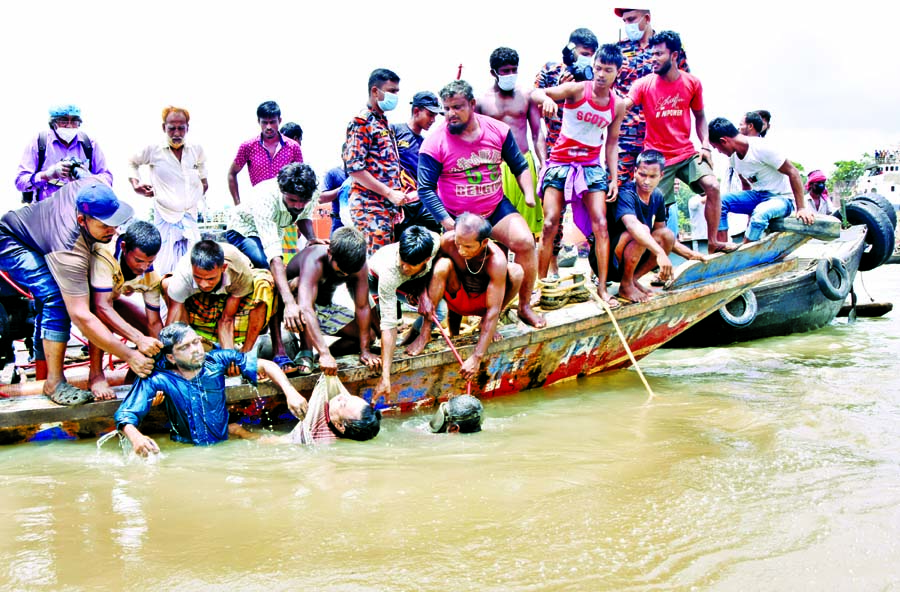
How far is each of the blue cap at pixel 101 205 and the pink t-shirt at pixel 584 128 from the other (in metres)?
3.41

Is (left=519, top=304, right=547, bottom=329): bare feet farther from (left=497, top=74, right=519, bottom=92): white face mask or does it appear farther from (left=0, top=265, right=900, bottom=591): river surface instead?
(left=497, top=74, right=519, bottom=92): white face mask

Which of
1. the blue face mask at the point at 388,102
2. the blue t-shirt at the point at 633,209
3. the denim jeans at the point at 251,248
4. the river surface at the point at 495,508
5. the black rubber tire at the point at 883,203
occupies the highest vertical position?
the blue face mask at the point at 388,102

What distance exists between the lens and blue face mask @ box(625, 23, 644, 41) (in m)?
7.07

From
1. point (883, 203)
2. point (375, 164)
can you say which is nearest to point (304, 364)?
point (375, 164)

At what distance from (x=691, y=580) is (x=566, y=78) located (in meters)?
4.72

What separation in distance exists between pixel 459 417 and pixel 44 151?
11.7 ft

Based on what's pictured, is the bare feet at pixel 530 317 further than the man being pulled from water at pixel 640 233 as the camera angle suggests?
No

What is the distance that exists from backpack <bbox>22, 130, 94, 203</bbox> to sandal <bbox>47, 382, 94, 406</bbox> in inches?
74.8

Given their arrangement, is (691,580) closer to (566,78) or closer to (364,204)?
(364,204)

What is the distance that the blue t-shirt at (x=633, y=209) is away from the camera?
6121mm

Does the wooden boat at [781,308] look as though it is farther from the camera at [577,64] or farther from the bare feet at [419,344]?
the bare feet at [419,344]

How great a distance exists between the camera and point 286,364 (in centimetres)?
484

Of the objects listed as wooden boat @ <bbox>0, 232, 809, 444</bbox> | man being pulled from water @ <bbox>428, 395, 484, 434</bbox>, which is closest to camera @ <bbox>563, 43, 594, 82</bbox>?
wooden boat @ <bbox>0, 232, 809, 444</bbox>

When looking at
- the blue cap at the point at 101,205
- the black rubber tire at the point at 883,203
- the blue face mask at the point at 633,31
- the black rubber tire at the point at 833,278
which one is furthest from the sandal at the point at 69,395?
the black rubber tire at the point at 883,203
